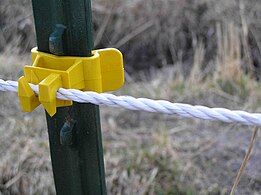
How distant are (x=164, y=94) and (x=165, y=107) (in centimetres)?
122

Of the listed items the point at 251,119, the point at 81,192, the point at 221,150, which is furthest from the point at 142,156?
the point at 251,119

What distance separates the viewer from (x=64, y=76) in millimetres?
865

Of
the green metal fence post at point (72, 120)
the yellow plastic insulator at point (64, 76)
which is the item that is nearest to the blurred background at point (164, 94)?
the green metal fence post at point (72, 120)

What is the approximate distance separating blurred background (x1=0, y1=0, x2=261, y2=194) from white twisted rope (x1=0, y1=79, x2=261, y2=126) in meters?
0.65

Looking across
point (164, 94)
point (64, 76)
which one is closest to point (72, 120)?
point (64, 76)

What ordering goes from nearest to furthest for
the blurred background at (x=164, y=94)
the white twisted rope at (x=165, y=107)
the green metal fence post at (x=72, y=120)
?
the white twisted rope at (x=165, y=107) → the green metal fence post at (x=72, y=120) → the blurred background at (x=164, y=94)

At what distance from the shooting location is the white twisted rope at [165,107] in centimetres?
77

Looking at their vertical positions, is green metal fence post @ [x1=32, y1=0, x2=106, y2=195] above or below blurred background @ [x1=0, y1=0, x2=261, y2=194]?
above

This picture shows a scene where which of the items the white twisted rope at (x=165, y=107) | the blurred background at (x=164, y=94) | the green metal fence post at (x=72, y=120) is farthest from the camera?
the blurred background at (x=164, y=94)

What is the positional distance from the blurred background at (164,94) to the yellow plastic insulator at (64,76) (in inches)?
23.9

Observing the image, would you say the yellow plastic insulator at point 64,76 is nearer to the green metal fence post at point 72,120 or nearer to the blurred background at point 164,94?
the green metal fence post at point 72,120

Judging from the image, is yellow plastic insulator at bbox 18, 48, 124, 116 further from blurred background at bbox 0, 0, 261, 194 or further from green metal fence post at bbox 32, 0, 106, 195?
blurred background at bbox 0, 0, 261, 194

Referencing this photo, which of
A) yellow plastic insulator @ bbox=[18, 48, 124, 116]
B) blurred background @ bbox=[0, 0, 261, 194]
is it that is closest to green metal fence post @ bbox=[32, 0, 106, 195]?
yellow plastic insulator @ bbox=[18, 48, 124, 116]

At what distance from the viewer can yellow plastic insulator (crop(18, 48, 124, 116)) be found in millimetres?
857
